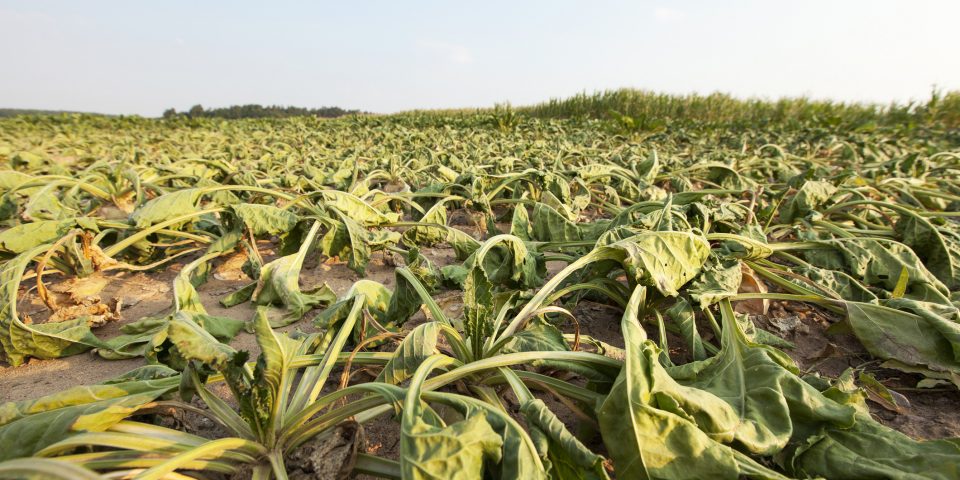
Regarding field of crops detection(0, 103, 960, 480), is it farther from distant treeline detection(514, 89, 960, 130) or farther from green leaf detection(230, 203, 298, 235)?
distant treeline detection(514, 89, 960, 130)

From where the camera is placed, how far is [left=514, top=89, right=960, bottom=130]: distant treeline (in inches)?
458

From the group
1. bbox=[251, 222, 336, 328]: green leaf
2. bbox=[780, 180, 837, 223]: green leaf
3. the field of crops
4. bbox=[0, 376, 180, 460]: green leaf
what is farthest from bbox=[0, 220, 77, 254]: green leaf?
bbox=[780, 180, 837, 223]: green leaf

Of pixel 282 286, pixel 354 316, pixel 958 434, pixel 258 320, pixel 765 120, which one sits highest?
pixel 765 120

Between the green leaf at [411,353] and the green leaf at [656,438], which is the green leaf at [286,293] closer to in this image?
the green leaf at [411,353]

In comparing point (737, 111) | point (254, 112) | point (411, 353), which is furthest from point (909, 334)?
point (254, 112)

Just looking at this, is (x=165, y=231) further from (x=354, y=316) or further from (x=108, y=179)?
(x=354, y=316)

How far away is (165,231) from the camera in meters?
2.33

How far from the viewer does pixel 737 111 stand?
16531mm

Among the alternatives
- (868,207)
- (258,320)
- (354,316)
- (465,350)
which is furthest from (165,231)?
(868,207)

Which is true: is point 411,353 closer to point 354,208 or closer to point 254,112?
point 354,208

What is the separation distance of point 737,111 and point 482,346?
62.8 feet

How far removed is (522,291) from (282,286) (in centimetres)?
114

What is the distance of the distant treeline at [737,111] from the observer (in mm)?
11633

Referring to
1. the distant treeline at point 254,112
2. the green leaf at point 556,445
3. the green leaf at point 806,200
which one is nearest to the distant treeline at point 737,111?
the green leaf at point 806,200
